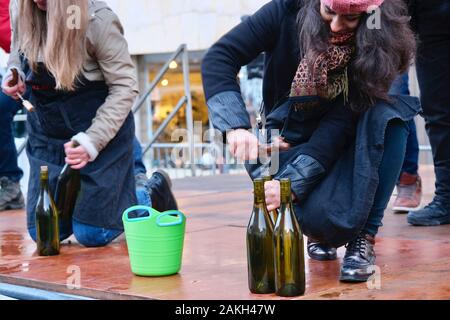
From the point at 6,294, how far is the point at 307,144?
123cm

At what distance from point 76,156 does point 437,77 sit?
1779mm

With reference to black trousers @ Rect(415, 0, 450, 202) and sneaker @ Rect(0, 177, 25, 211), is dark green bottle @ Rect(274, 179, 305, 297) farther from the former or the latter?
sneaker @ Rect(0, 177, 25, 211)

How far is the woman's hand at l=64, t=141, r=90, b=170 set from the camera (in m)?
3.53

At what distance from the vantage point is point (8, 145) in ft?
18.0

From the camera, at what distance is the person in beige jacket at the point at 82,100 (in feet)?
11.8

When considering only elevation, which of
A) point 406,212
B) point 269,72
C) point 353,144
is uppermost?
point 269,72

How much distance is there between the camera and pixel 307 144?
2.83 meters

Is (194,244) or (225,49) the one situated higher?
(225,49)

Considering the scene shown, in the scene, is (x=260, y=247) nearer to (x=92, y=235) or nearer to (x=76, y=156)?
(x=76, y=156)

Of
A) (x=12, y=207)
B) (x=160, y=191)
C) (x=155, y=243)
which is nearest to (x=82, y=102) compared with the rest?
(x=160, y=191)
